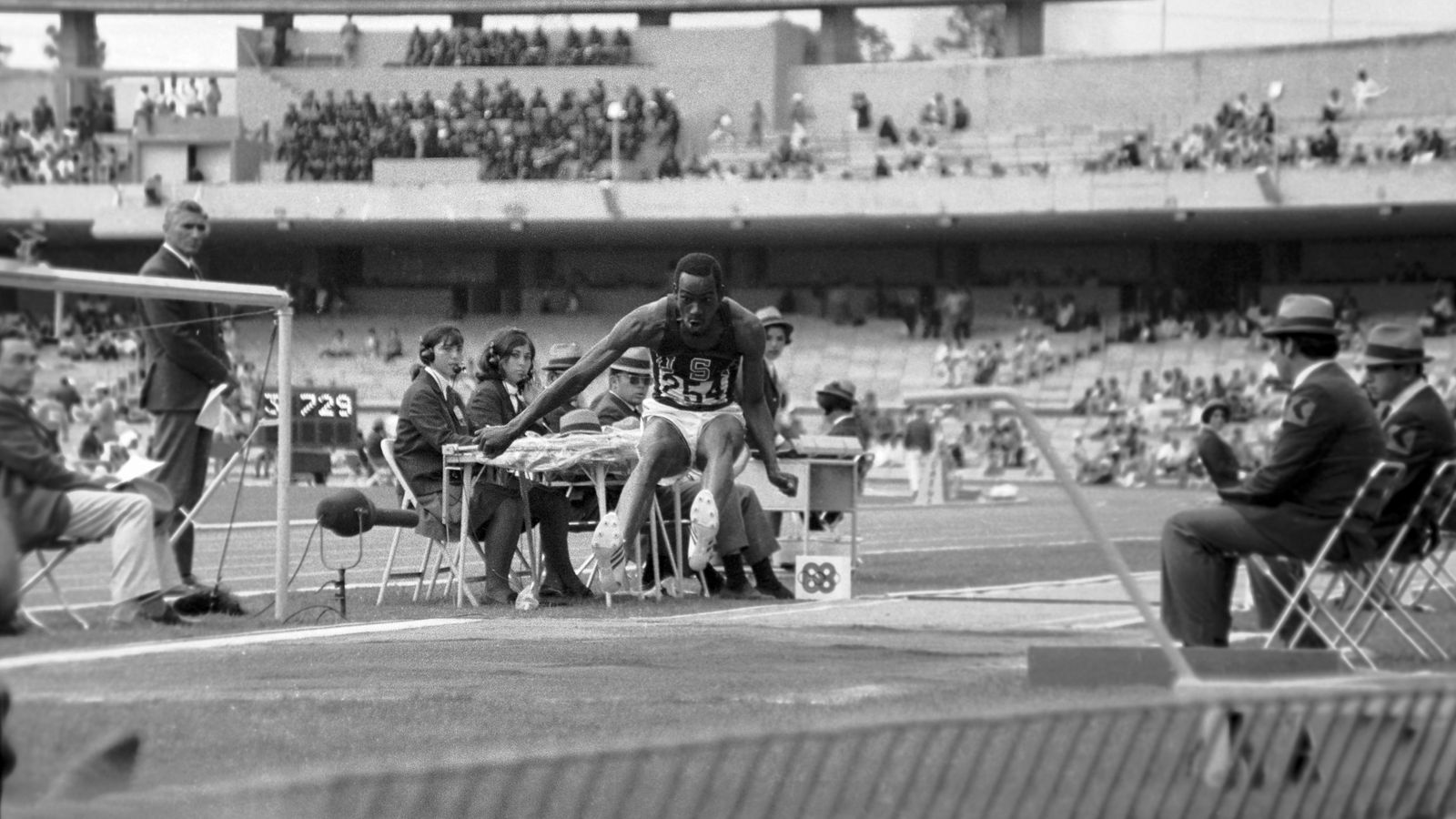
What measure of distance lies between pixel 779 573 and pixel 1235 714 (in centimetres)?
914

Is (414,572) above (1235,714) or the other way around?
the other way around

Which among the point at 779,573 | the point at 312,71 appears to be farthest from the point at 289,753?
the point at 312,71

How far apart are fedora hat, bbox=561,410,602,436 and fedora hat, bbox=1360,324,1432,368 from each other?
4.13m

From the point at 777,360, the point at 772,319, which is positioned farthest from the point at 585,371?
the point at 777,360

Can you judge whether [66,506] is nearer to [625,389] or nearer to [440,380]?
[440,380]

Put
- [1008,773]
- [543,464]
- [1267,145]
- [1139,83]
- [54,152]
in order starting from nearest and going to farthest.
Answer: [1008,773] → [543,464] → [1267,145] → [1139,83] → [54,152]

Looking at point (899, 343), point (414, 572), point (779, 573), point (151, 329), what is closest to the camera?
point (151, 329)

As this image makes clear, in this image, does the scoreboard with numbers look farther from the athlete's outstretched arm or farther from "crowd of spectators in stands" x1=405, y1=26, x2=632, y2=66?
"crowd of spectators in stands" x1=405, y1=26, x2=632, y2=66

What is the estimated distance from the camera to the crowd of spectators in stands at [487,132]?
48.4m

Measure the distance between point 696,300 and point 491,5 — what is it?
45.2 m

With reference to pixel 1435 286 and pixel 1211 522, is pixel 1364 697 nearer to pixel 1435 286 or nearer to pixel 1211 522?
pixel 1211 522

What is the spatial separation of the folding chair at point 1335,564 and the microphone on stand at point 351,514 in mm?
5082

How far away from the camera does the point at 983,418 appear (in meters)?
36.9

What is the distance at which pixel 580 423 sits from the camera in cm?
1150
